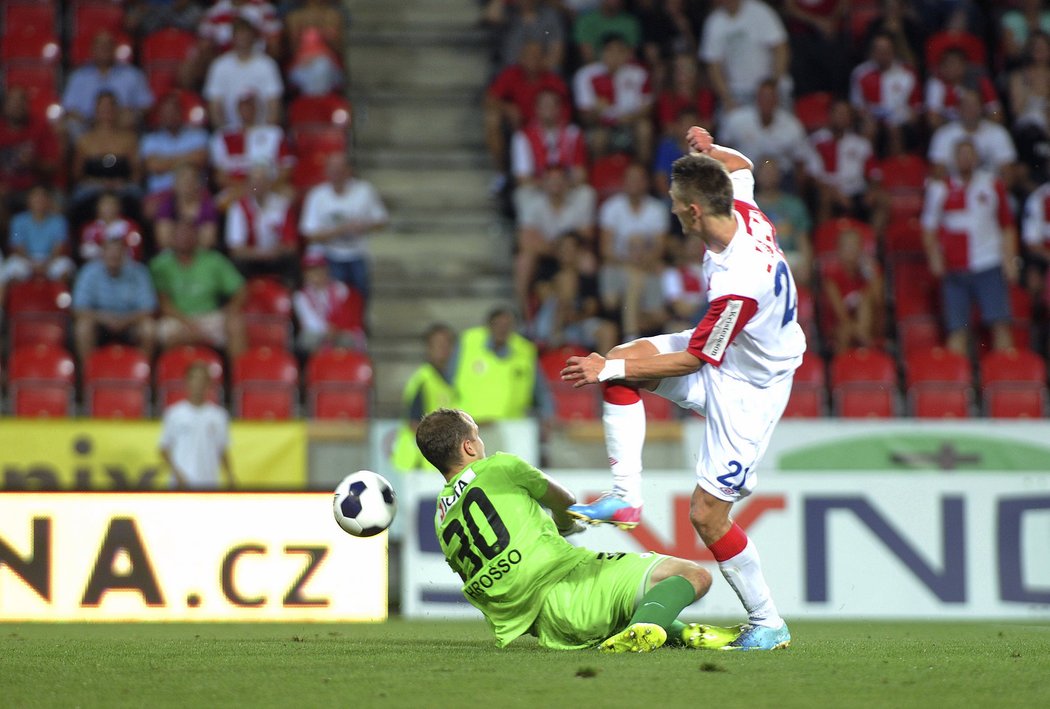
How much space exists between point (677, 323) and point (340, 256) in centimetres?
296

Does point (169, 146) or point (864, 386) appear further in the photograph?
point (169, 146)

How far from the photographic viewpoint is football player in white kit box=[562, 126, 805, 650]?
620cm

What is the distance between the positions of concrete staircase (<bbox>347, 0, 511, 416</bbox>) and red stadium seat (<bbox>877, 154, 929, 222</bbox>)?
11.6ft

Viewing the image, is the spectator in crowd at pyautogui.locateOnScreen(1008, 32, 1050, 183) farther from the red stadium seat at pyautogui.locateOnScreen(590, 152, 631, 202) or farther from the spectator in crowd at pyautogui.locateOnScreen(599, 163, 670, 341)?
the red stadium seat at pyautogui.locateOnScreen(590, 152, 631, 202)

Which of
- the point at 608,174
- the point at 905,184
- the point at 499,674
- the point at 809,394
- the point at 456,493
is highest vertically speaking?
the point at 608,174

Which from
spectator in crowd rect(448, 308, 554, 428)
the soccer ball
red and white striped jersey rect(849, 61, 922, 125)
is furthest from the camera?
red and white striped jersey rect(849, 61, 922, 125)

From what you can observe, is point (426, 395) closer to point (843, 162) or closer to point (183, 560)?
point (183, 560)

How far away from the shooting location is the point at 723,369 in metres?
6.49

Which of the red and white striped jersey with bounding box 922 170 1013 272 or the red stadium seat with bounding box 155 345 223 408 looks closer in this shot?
the red stadium seat with bounding box 155 345 223 408

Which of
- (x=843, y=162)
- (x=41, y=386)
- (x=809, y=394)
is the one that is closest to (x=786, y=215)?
(x=843, y=162)

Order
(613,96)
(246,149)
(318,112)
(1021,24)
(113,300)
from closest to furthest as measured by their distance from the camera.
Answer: (113,300)
(246,149)
(613,96)
(318,112)
(1021,24)

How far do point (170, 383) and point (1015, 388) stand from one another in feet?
22.0

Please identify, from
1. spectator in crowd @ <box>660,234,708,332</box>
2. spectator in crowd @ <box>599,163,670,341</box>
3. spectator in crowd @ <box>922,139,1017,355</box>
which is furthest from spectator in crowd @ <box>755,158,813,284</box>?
spectator in crowd @ <box>922,139,1017,355</box>

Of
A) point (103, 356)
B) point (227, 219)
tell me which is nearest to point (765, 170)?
point (227, 219)
